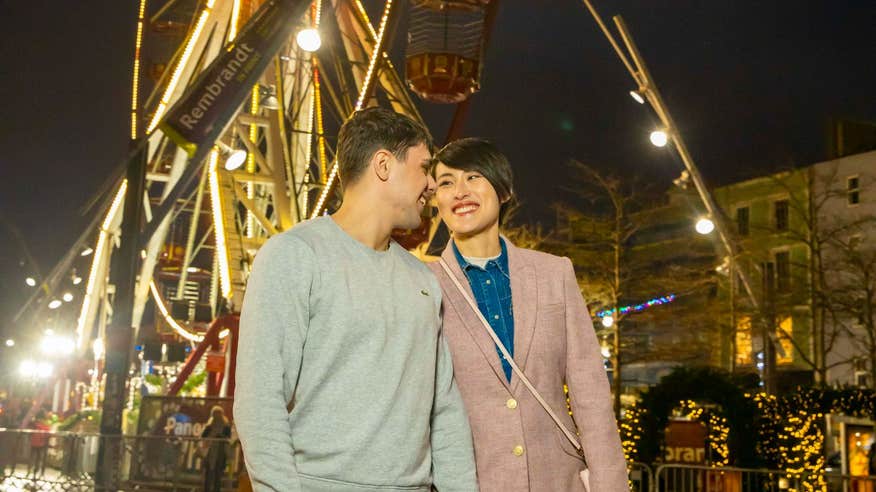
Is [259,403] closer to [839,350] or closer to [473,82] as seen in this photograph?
[473,82]

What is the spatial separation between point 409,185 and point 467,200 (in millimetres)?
841

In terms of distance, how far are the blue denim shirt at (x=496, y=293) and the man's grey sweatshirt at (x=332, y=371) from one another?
80cm

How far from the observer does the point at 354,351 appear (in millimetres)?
3074

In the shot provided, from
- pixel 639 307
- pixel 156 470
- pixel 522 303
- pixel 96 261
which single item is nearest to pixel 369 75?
pixel 156 470

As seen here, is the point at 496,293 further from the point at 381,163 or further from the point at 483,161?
the point at 381,163

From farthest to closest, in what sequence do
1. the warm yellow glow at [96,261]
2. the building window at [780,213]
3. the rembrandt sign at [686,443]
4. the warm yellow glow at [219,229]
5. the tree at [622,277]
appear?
the building window at [780,213] < the tree at [622,277] < the warm yellow glow at [96,261] < the warm yellow glow at [219,229] < the rembrandt sign at [686,443]

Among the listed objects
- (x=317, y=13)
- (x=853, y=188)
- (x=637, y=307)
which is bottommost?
(x=637, y=307)

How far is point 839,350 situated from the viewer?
43125mm

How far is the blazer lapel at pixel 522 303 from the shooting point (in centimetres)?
397

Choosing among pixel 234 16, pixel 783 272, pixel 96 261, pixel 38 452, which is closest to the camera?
pixel 38 452

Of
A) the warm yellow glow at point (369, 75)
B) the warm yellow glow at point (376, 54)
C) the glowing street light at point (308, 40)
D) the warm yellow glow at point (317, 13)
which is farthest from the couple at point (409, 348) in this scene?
the warm yellow glow at point (317, 13)

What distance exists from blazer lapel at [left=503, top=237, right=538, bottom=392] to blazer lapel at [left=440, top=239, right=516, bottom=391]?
0.08m

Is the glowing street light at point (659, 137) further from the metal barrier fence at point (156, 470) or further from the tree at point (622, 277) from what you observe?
the tree at point (622, 277)

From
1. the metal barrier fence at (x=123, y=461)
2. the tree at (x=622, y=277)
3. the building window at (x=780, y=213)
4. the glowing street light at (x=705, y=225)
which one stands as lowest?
the metal barrier fence at (x=123, y=461)
